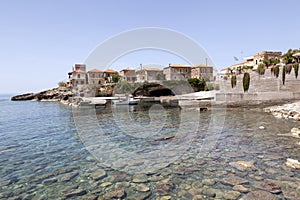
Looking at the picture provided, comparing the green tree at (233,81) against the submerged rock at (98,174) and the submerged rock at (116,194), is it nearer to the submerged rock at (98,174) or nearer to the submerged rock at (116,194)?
the submerged rock at (98,174)

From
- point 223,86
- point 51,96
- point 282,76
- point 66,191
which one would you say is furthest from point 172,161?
point 51,96

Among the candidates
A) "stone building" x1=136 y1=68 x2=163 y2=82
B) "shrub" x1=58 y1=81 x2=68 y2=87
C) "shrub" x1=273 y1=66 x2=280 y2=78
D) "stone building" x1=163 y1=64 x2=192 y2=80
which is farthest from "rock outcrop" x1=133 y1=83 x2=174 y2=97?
"shrub" x1=58 y1=81 x2=68 y2=87

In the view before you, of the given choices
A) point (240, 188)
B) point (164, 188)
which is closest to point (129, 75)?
point (164, 188)

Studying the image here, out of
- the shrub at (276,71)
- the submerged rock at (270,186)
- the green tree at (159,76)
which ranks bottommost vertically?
the submerged rock at (270,186)

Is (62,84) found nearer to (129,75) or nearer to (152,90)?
(129,75)

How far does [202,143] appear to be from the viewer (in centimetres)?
823

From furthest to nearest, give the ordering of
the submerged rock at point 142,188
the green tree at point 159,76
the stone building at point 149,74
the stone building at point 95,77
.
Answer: the stone building at point 95,77 < the stone building at point 149,74 < the green tree at point 159,76 < the submerged rock at point 142,188

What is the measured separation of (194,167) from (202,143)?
8.79 ft

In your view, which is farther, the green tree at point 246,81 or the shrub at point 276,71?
the green tree at point 246,81

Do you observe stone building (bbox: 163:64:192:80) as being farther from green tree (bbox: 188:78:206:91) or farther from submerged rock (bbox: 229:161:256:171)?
submerged rock (bbox: 229:161:256:171)

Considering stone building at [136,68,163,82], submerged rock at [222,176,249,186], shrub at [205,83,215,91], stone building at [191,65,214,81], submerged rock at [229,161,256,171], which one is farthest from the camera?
stone building at [191,65,214,81]

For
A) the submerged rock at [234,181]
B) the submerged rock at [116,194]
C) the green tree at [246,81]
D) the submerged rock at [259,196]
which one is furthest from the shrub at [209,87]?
the submerged rock at [116,194]

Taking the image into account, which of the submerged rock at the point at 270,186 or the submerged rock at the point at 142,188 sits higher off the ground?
the submerged rock at the point at 270,186

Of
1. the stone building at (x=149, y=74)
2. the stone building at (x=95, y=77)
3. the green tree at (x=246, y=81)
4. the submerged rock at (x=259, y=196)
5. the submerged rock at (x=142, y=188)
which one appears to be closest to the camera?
the submerged rock at (x=259, y=196)
